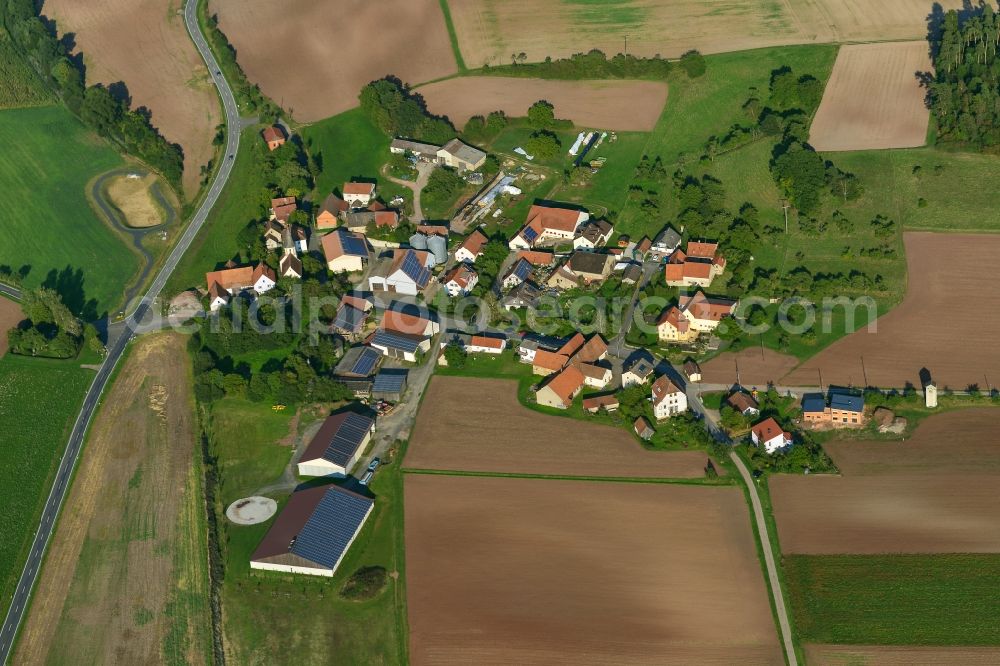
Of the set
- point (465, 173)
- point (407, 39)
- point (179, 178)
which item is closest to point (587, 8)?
point (407, 39)

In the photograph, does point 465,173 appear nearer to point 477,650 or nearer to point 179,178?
point 179,178

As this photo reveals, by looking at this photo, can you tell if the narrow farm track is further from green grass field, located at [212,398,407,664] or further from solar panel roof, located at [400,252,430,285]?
solar panel roof, located at [400,252,430,285]

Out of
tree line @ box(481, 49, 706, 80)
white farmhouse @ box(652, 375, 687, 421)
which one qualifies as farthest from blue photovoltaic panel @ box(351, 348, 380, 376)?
tree line @ box(481, 49, 706, 80)

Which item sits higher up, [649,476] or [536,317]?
[536,317]

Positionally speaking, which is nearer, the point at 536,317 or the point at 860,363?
the point at 860,363

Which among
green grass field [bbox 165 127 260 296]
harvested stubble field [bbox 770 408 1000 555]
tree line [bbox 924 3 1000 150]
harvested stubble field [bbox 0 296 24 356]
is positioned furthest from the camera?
tree line [bbox 924 3 1000 150]

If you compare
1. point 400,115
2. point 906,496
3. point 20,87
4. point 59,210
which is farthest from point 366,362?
point 20,87

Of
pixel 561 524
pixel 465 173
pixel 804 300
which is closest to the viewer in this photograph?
pixel 561 524

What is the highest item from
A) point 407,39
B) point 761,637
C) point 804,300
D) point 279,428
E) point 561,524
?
point 407,39
